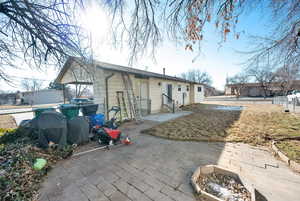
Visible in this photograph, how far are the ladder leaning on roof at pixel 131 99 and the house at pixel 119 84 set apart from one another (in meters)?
0.16

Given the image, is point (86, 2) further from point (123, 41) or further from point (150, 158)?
point (150, 158)

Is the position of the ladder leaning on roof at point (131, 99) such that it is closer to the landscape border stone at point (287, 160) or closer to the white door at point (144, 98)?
the white door at point (144, 98)

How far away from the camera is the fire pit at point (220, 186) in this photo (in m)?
1.71

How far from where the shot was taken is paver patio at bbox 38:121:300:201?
1822 millimetres

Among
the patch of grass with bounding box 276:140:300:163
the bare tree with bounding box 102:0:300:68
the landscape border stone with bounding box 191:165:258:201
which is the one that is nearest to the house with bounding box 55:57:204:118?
the bare tree with bounding box 102:0:300:68

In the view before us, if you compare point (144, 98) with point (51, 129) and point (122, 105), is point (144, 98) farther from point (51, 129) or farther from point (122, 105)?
point (51, 129)

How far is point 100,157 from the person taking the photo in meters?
2.97

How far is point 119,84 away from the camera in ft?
23.7

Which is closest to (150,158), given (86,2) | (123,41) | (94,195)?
(94,195)

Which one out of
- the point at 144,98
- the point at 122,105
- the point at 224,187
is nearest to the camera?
the point at 224,187

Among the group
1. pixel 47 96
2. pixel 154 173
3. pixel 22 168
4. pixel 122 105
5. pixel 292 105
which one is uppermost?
pixel 47 96

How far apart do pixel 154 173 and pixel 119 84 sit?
5.73 metres

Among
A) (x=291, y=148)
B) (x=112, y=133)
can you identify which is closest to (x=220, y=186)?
(x=291, y=148)

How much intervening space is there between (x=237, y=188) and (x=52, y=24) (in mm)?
5088
